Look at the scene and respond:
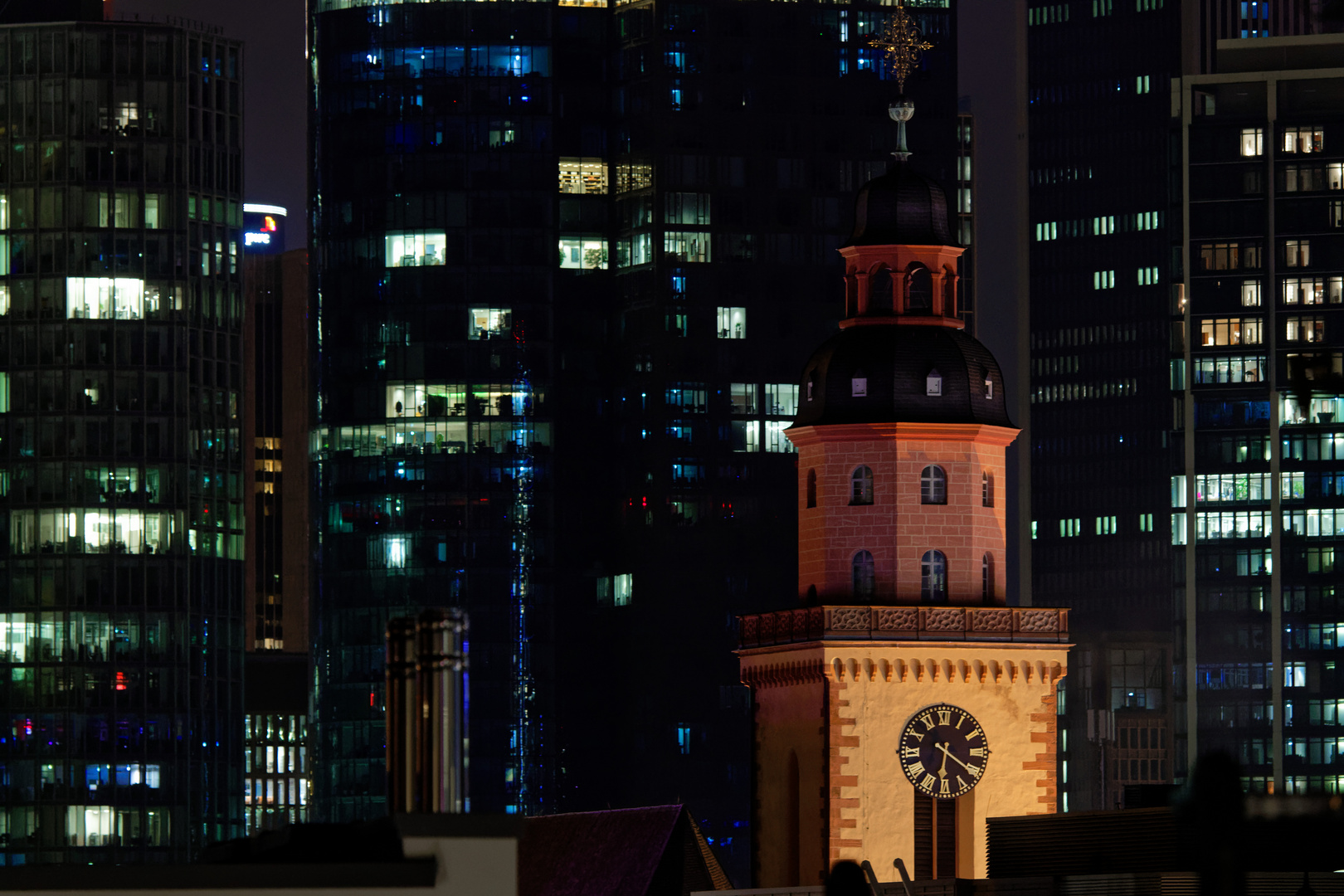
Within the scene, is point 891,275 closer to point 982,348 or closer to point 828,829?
point 982,348

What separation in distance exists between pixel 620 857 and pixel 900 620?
521 inches

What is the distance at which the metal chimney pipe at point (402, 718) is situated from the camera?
157 ft

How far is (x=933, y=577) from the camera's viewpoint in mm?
120188

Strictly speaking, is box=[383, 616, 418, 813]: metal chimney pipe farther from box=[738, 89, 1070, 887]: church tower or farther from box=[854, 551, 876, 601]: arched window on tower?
box=[854, 551, 876, 601]: arched window on tower

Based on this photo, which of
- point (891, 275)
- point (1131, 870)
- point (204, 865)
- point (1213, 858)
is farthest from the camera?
point (891, 275)

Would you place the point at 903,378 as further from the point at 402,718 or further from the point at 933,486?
the point at 402,718

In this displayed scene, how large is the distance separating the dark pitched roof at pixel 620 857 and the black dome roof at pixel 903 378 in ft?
48.6

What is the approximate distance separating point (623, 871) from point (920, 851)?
36.5ft

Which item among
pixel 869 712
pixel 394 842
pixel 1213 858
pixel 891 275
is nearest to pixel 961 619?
pixel 869 712

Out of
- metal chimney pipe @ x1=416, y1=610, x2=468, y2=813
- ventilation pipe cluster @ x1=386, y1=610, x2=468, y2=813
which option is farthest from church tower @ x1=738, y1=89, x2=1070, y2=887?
metal chimney pipe @ x1=416, y1=610, x2=468, y2=813

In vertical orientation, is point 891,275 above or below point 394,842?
above

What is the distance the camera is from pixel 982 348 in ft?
398

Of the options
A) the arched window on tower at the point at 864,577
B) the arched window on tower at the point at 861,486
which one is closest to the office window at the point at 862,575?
the arched window on tower at the point at 864,577

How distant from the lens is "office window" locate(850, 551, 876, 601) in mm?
120125
